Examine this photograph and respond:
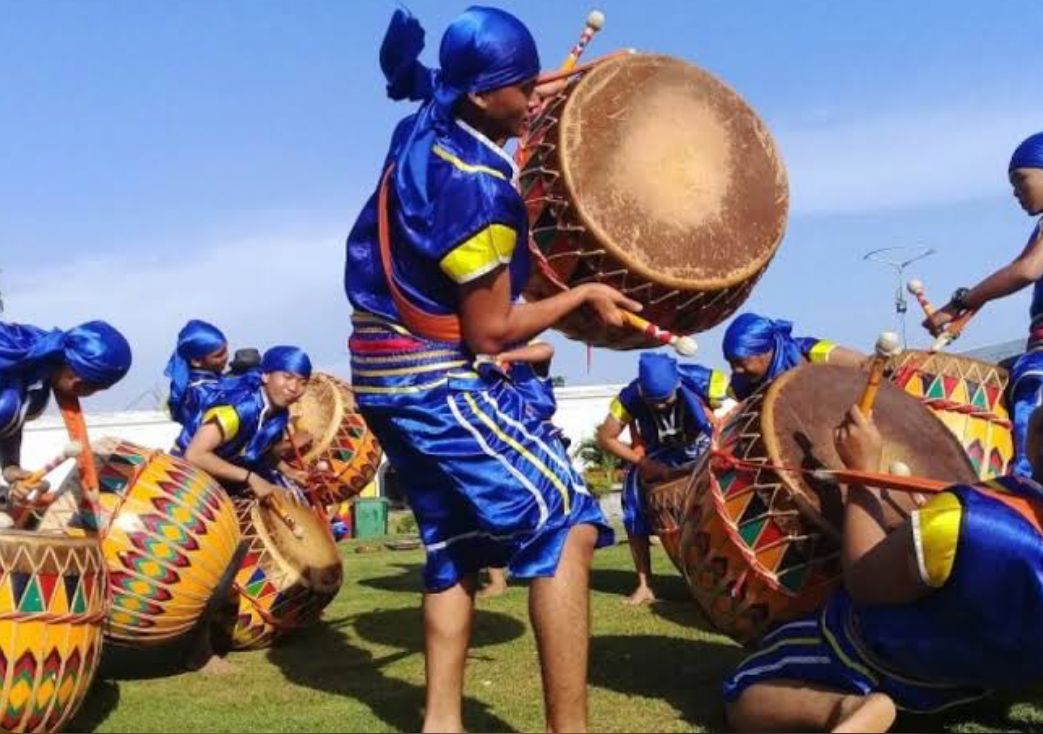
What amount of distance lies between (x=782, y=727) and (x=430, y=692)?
98 centimetres

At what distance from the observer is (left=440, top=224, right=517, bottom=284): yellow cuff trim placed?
3285mm

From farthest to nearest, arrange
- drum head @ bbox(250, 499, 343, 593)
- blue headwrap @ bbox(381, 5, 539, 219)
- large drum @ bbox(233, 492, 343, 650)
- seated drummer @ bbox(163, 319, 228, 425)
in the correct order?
seated drummer @ bbox(163, 319, 228, 425) → drum head @ bbox(250, 499, 343, 593) → large drum @ bbox(233, 492, 343, 650) → blue headwrap @ bbox(381, 5, 539, 219)

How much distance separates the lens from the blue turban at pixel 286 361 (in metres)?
6.71

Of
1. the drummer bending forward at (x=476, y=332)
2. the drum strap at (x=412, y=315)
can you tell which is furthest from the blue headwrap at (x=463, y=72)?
the drum strap at (x=412, y=315)

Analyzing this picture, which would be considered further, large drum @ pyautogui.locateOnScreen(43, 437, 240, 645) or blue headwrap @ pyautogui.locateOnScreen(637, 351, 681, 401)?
blue headwrap @ pyautogui.locateOnScreen(637, 351, 681, 401)

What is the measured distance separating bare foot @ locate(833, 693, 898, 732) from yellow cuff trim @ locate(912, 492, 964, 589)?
0.36m

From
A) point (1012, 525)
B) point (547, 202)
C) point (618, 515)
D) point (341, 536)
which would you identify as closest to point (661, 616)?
point (547, 202)

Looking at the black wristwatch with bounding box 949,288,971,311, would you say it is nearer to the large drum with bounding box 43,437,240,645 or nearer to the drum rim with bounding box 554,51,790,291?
the drum rim with bounding box 554,51,790,291

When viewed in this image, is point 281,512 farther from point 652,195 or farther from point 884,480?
point 884,480

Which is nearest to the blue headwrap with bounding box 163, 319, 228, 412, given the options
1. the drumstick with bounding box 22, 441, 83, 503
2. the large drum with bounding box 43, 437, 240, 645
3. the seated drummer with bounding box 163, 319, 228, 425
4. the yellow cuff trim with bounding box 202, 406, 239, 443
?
the seated drummer with bounding box 163, 319, 228, 425

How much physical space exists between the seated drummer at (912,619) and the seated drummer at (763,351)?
2.40 metres

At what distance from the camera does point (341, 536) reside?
15.1 metres

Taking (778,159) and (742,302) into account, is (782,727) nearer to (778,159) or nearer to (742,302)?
(742,302)

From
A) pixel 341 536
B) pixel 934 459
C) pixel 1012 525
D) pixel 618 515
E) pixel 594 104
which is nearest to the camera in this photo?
pixel 1012 525
